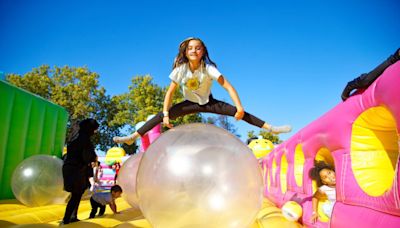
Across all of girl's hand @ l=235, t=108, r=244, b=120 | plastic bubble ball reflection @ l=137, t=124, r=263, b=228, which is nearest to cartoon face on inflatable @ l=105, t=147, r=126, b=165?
girl's hand @ l=235, t=108, r=244, b=120

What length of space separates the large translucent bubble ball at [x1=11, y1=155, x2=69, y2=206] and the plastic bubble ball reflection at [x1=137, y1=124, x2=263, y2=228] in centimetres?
362

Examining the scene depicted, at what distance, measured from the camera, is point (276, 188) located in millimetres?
6344

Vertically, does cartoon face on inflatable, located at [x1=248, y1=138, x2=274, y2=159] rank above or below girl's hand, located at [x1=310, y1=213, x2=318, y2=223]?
above

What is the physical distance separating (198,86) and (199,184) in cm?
146

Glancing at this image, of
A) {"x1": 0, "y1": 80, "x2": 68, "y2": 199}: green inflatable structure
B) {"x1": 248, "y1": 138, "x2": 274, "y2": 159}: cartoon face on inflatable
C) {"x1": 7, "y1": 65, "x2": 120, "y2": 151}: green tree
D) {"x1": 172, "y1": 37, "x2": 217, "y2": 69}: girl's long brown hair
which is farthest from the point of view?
{"x1": 7, "y1": 65, "x2": 120, "y2": 151}: green tree

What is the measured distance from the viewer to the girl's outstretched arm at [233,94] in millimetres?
2984

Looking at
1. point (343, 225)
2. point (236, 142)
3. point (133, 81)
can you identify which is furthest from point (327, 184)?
point (133, 81)

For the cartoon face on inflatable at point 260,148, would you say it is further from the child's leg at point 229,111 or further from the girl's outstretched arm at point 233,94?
the girl's outstretched arm at point 233,94

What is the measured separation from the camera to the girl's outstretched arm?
2.98 m

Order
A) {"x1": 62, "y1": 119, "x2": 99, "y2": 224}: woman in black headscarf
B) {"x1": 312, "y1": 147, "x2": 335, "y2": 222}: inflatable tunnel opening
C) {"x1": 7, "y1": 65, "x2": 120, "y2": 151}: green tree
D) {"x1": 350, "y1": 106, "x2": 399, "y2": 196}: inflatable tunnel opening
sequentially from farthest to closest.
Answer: {"x1": 7, "y1": 65, "x2": 120, "y2": 151}: green tree < {"x1": 62, "y1": 119, "x2": 99, "y2": 224}: woman in black headscarf < {"x1": 312, "y1": 147, "x2": 335, "y2": 222}: inflatable tunnel opening < {"x1": 350, "y1": 106, "x2": 399, "y2": 196}: inflatable tunnel opening

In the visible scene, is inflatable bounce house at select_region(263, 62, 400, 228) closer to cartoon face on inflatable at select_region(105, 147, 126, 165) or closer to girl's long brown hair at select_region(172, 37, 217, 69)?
girl's long brown hair at select_region(172, 37, 217, 69)

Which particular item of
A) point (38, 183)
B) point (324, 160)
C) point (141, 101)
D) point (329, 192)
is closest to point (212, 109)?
point (329, 192)

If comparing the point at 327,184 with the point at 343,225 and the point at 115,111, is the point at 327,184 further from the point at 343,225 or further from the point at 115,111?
the point at 115,111

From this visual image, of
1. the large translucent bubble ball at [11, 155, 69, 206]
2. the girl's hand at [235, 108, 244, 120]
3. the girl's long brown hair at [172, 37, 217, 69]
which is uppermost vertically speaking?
the girl's long brown hair at [172, 37, 217, 69]
